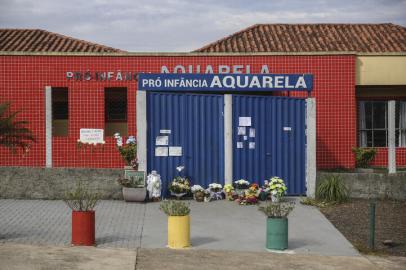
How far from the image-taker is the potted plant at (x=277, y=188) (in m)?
17.3

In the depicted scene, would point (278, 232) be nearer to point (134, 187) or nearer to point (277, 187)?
point (277, 187)

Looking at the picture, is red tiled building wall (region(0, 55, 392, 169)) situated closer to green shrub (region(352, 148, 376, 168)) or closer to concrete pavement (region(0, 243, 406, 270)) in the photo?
green shrub (region(352, 148, 376, 168))

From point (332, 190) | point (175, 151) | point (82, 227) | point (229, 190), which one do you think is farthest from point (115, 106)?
point (82, 227)

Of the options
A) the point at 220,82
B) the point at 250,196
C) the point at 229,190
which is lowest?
the point at 250,196

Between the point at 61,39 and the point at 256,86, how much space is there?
1450cm

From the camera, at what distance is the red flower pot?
12.0 m

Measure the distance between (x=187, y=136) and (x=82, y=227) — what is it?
6446mm

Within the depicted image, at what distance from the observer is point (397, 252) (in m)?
12.7

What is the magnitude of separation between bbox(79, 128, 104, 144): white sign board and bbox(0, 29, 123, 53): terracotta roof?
20.7 feet

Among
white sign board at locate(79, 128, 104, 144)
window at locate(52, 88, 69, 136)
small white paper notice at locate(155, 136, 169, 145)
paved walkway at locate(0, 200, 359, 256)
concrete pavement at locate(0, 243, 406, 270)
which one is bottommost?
concrete pavement at locate(0, 243, 406, 270)

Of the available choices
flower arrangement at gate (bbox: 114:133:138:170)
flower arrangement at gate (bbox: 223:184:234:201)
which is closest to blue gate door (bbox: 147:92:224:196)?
flower arrangement at gate (bbox: 223:184:234:201)

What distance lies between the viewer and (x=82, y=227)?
12070mm

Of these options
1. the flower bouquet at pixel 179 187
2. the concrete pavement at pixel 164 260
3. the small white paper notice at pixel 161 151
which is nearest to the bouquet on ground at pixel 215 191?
the flower bouquet at pixel 179 187

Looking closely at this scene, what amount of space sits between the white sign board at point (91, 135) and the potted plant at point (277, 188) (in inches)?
286
